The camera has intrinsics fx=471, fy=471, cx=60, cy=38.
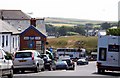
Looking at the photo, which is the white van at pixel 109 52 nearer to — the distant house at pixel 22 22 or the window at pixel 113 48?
the window at pixel 113 48

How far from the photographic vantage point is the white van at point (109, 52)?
36344mm

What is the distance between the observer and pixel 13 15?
89625mm

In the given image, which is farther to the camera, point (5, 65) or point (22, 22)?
point (22, 22)

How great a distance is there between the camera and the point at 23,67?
1337 inches

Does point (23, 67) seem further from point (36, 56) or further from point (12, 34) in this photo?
point (12, 34)

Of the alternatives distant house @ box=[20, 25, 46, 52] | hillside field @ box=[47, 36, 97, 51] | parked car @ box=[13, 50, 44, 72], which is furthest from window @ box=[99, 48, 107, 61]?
hillside field @ box=[47, 36, 97, 51]

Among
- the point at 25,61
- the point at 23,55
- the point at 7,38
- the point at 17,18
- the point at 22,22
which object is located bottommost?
the point at 25,61

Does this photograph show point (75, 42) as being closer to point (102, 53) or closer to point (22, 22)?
point (22, 22)

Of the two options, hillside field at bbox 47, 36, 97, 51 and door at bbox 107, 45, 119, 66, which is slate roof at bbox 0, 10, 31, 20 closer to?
door at bbox 107, 45, 119, 66

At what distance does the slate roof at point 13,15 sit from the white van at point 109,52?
5125 centimetres

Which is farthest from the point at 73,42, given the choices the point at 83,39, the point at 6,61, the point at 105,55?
the point at 6,61

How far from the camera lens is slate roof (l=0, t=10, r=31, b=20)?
87.6m

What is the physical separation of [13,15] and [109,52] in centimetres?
5460

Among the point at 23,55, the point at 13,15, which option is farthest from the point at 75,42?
the point at 23,55
